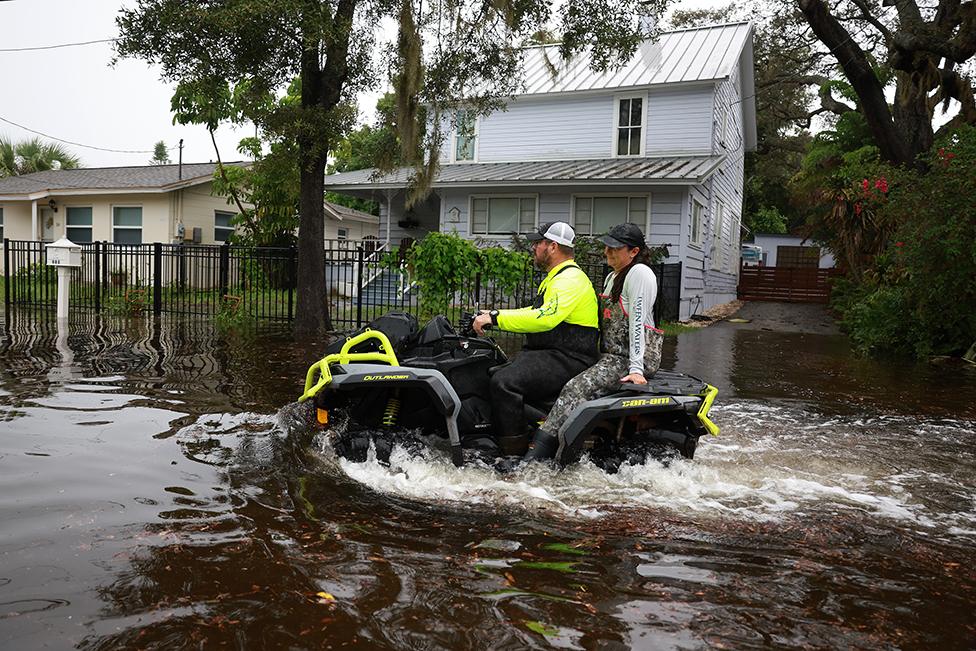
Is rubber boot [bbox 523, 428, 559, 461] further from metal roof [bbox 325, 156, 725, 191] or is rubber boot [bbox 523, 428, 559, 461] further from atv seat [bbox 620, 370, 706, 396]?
metal roof [bbox 325, 156, 725, 191]

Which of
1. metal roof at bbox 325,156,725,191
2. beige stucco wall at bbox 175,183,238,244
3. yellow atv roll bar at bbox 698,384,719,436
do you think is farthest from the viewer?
beige stucco wall at bbox 175,183,238,244

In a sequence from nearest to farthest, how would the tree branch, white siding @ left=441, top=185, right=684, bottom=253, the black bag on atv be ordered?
the black bag on atv → the tree branch → white siding @ left=441, top=185, right=684, bottom=253

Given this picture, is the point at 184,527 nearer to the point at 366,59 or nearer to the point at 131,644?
the point at 131,644

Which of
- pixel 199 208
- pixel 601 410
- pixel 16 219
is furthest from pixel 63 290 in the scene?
pixel 16 219

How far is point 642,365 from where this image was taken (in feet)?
17.1

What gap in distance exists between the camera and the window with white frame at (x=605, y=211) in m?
20.8

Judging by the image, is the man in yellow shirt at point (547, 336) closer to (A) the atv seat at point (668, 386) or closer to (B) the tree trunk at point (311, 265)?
(A) the atv seat at point (668, 386)

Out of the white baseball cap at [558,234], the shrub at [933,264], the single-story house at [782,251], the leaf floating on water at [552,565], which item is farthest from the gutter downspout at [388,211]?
the single-story house at [782,251]

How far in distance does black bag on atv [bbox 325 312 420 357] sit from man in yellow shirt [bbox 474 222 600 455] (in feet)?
1.89

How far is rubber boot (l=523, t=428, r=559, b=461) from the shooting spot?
16.6 feet

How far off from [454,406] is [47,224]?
28.1 m

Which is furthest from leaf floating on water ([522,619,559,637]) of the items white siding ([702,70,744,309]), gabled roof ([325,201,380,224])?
→ gabled roof ([325,201,380,224])

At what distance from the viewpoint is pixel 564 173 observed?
20.6m

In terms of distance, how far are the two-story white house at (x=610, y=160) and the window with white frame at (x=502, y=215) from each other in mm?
32
